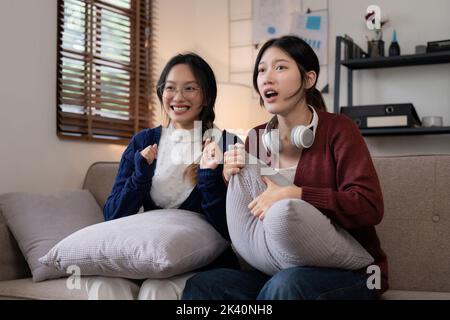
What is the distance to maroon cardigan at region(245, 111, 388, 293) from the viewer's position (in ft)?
3.86

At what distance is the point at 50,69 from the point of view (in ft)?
7.77

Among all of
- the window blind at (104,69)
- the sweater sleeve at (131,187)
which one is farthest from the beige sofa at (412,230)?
the window blind at (104,69)

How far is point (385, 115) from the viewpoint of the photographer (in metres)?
2.76

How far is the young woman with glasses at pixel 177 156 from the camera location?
5.02 ft

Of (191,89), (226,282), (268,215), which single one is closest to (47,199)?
(191,89)

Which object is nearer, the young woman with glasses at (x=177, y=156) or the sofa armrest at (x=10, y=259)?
the young woman with glasses at (x=177, y=156)

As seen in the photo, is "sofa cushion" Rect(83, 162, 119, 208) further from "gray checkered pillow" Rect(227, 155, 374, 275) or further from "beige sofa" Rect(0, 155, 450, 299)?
"gray checkered pillow" Rect(227, 155, 374, 275)

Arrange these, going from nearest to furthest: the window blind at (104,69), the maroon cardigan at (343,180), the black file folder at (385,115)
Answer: the maroon cardigan at (343,180), the window blind at (104,69), the black file folder at (385,115)

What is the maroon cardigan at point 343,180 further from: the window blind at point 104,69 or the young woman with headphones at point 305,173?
the window blind at point 104,69

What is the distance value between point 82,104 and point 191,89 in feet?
3.54

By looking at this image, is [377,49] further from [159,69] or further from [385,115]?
[159,69]

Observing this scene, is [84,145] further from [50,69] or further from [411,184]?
[411,184]

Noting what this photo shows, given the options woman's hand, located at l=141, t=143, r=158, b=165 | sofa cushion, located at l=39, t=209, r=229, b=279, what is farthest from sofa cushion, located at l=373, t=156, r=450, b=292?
woman's hand, located at l=141, t=143, r=158, b=165

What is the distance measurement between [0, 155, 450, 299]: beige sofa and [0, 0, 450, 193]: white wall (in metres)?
0.69
